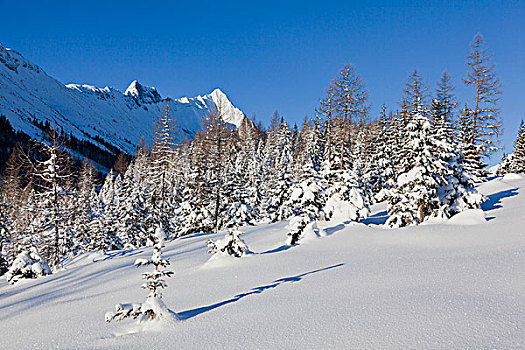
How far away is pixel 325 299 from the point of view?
5188 millimetres

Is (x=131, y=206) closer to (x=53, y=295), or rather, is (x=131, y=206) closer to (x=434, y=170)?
(x=53, y=295)

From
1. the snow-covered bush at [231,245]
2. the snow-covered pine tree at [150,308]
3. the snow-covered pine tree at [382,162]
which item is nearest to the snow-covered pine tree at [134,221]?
the snow-covered bush at [231,245]

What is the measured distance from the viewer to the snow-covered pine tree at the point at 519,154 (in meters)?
37.5

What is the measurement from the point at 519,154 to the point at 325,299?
1865 inches

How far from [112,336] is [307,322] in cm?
314

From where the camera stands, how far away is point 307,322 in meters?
4.22

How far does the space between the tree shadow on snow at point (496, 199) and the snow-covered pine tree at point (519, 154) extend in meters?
24.4

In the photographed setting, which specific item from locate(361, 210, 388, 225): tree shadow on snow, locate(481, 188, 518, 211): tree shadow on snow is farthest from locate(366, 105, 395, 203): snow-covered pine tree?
locate(481, 188, 518, 211): tree shadow on snow

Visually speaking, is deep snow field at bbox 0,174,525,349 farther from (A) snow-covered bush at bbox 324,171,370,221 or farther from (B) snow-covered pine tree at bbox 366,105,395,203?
(B) snow-covered pine tree at bbox 366,105,395,203

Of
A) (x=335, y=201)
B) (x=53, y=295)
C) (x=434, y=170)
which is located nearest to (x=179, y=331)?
(x=53, y=295)

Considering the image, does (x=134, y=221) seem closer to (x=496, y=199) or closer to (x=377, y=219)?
(x=377, y=219)

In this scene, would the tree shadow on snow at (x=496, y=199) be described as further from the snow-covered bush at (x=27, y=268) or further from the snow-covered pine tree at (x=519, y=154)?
the snow-covered pine tree at (x=519, y=154)

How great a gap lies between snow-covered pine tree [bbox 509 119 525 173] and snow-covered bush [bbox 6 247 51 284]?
50.6m

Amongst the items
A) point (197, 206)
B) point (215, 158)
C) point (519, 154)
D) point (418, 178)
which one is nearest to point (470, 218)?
point (418, 178)
